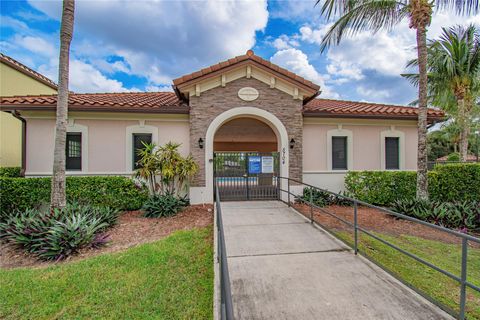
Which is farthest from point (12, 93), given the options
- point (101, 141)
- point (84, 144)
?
point (101, 141)

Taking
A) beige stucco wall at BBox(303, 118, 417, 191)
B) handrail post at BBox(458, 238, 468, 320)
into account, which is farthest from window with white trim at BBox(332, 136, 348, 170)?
handrail post at BBox(458, 238, 468, 320)

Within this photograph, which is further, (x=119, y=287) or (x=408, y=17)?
(x=408, y=17)

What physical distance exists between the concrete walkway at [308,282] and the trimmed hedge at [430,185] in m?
4.90

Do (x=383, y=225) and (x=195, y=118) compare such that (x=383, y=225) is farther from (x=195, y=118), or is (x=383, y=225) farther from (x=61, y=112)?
(x=61, y=112)

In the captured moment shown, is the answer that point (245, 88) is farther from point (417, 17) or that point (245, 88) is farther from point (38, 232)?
point (38, 232)

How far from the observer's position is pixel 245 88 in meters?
8.68

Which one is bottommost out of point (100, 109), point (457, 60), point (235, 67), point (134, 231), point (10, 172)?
point (134, 231)

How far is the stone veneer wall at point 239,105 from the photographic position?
8.55 metres

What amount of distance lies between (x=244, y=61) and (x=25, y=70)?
44.2 ft

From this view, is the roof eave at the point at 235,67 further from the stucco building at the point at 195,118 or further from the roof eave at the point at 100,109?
the roof eave at the point at 100,109

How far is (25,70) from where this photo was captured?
1263 cm

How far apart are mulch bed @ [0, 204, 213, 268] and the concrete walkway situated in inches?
77.6

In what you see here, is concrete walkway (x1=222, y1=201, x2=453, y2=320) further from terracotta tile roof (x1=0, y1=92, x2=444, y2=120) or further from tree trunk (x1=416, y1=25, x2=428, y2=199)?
terracotta tile roof (x1=0, y1=92, x2=444, y2=120)

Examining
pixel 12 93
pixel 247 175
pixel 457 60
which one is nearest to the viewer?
pixel 247 175
